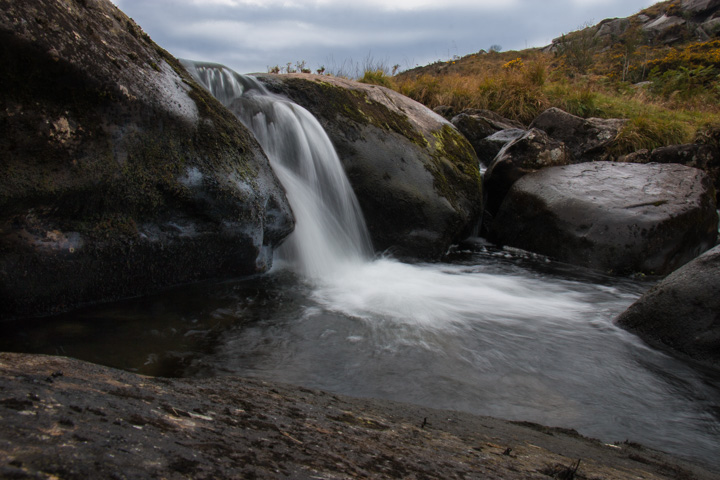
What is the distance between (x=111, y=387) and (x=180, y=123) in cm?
259

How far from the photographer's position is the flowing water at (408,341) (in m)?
2.38

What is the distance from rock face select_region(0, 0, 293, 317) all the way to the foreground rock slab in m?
1.66

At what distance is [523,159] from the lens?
22.0 feet

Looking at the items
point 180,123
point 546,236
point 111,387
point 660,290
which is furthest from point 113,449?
point 546,236

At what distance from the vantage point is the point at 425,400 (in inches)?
90.7

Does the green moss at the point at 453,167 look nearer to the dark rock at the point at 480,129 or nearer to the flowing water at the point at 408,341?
the flowing water at the point at 408,341

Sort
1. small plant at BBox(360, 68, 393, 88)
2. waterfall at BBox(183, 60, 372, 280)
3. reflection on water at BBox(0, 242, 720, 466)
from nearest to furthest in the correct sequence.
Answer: reflection on water at BBox(0, 242, 720, 466) < waterfall at BBox(183, 60, 372, 280) < small plant at BBox(360, 68, 393, 88)

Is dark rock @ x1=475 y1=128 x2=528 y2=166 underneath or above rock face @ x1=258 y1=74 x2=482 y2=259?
above

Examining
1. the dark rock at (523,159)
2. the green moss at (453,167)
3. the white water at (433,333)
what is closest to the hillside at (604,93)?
the dark rock at (523,159)

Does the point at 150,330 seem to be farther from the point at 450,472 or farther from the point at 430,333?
the point at 450,472

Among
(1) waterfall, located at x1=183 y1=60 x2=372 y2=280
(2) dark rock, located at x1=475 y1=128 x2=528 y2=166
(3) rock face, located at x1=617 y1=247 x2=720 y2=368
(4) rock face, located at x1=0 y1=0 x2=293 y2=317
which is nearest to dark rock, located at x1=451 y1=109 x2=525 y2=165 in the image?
(2) dark rock, located at x1=475 y1=128 x2=528 y2=166

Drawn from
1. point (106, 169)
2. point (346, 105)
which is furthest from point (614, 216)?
point (106, 169)

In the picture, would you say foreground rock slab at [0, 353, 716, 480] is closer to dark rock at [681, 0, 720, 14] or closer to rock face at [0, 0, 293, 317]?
rock face at [0, 0, 293, 317]

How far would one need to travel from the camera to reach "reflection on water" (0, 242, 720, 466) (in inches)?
92.9
